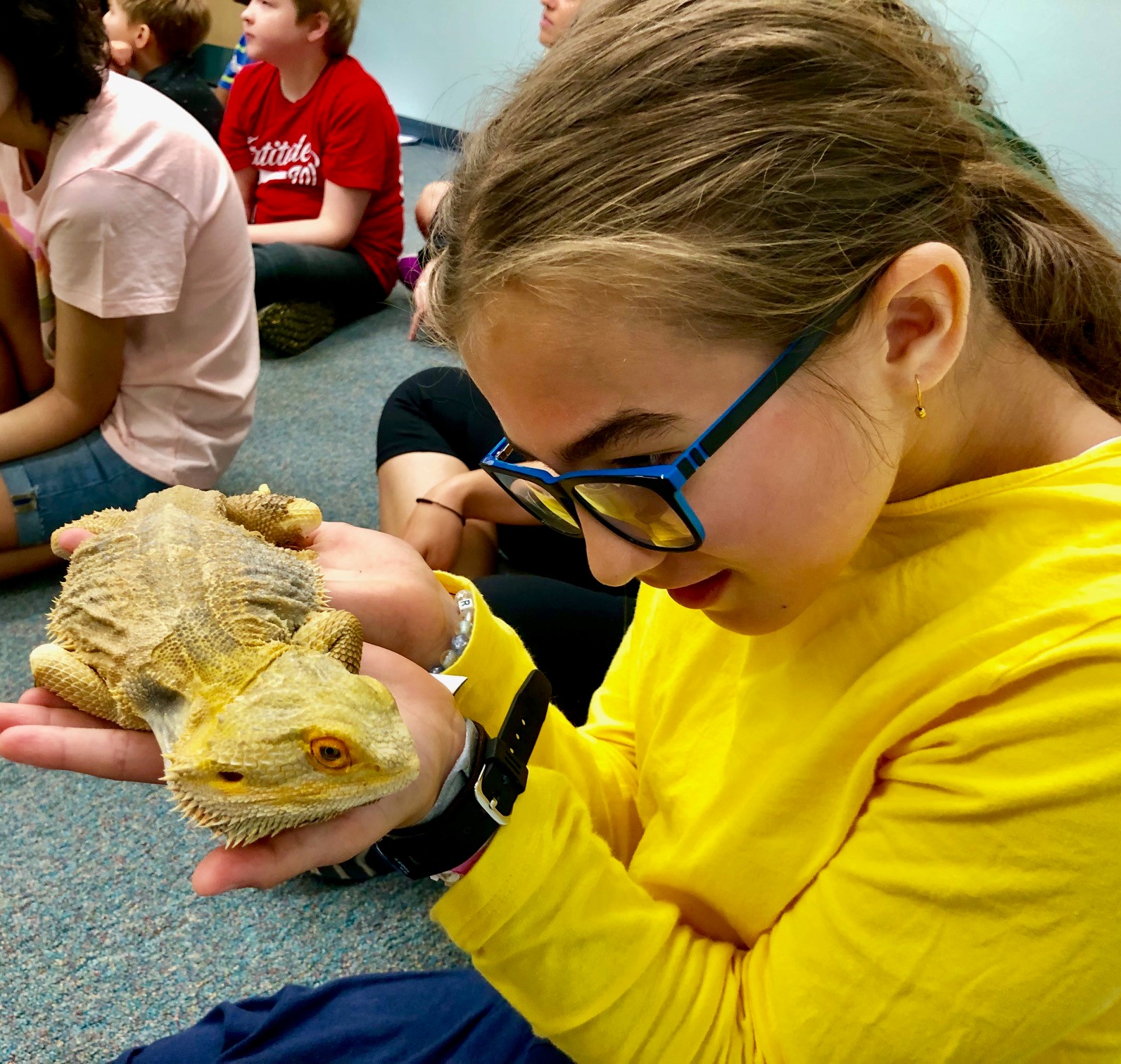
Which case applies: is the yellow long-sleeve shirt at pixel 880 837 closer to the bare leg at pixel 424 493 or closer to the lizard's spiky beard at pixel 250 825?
the lizard's spiky beard at pixel 250 825

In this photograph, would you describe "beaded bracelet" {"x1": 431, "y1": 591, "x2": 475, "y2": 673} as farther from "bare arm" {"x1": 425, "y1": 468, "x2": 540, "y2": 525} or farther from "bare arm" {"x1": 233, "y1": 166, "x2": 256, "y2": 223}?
"bare arm" {"x1": 233, "y1": 166, "x2": 256, "y2": 223}

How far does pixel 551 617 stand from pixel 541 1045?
0.90 m

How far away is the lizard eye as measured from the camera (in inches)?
34.9

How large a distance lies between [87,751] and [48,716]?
22 cm

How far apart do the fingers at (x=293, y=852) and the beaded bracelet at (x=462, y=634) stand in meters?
0.32

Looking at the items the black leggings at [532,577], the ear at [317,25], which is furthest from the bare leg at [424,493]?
the ear at [317,25]

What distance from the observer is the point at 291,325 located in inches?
151

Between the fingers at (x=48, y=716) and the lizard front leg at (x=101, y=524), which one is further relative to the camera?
the lizard front leg at (x=101, y=524)

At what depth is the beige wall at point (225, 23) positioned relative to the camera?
5.86m

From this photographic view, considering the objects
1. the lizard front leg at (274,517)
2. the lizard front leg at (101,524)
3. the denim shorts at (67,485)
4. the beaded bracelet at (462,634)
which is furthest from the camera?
the denim shorts at (67,485)

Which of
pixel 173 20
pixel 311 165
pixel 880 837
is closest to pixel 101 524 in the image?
pixel 880 837

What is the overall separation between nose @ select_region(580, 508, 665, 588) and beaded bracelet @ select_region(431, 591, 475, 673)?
38cm

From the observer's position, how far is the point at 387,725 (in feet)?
2.95

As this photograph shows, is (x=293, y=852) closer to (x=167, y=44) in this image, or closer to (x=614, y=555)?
(x=614, y=555)
